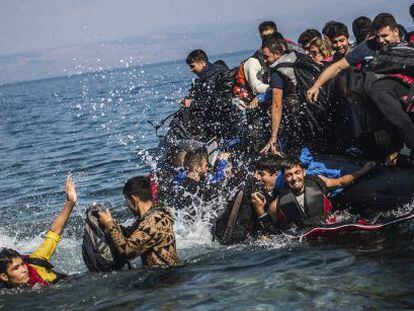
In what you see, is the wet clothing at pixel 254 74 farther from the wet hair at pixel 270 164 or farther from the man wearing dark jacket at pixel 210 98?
the wet hair at pixel 270 164

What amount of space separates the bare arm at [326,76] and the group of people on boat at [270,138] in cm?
2

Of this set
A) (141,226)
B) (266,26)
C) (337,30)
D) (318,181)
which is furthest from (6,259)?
(266,26)

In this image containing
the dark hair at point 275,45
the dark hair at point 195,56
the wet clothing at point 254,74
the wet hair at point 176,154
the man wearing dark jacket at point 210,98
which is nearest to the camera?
the dark hair at point 275,45

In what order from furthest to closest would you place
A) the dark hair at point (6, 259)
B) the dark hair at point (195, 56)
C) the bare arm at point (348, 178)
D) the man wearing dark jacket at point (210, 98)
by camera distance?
the man wearing dark jacket at point (210, 98), the dark hair at point (195, 56), the bare arm at point (348, 178), the dark hair at point (6, 259)

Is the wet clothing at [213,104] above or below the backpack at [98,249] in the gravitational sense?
above

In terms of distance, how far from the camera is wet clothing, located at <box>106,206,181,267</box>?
25.8 feet

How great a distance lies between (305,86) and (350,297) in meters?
4.74

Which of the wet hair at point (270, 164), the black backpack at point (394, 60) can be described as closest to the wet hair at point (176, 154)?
the wet hair at point (270, 164)

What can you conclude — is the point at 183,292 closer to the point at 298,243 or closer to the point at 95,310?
the point at 95,310

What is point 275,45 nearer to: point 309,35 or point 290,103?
point 309,35

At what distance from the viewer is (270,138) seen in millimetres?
10820

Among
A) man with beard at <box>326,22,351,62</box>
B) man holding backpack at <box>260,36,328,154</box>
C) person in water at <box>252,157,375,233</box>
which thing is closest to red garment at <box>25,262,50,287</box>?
person in water at <box>252,157,375,233</box>

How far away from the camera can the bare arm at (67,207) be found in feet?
26.7

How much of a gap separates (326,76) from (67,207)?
453 centimetres
